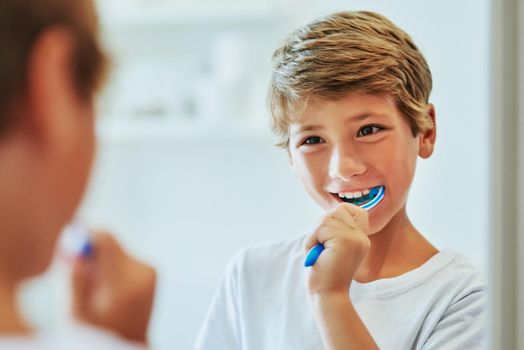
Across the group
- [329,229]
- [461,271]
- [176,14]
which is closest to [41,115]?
[329,229]

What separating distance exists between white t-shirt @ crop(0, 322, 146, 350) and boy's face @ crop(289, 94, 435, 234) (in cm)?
22

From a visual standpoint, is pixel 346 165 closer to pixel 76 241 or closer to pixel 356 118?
pixel 356 118

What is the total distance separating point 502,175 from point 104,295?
0.96ft

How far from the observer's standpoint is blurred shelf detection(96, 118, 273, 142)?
0.59 meters

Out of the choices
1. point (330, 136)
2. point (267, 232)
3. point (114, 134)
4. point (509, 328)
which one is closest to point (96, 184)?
point (114, 134)

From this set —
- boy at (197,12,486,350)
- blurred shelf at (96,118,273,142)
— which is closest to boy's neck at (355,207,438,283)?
boy at (197,12,486,350)

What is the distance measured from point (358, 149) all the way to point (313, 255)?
91mm

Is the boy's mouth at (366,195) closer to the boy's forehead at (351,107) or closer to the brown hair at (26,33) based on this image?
the boy's forehead at (351,107)

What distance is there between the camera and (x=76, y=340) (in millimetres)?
400

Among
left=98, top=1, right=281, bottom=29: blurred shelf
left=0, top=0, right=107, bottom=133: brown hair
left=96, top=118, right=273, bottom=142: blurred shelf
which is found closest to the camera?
left=0, top=0, right=107, bottom=133: brown hair

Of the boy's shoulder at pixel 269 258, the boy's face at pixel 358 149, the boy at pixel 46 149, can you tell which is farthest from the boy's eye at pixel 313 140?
the boy at pixel 46 149

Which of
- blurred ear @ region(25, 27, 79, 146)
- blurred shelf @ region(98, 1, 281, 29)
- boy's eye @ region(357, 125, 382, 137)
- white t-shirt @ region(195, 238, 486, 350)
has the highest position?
blurred shelf @ region(98, 1, 281, 29)

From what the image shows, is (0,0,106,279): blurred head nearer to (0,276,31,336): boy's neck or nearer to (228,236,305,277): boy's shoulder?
(0,276,31,336): boy's neck

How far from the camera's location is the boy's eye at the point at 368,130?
21.6 inches
